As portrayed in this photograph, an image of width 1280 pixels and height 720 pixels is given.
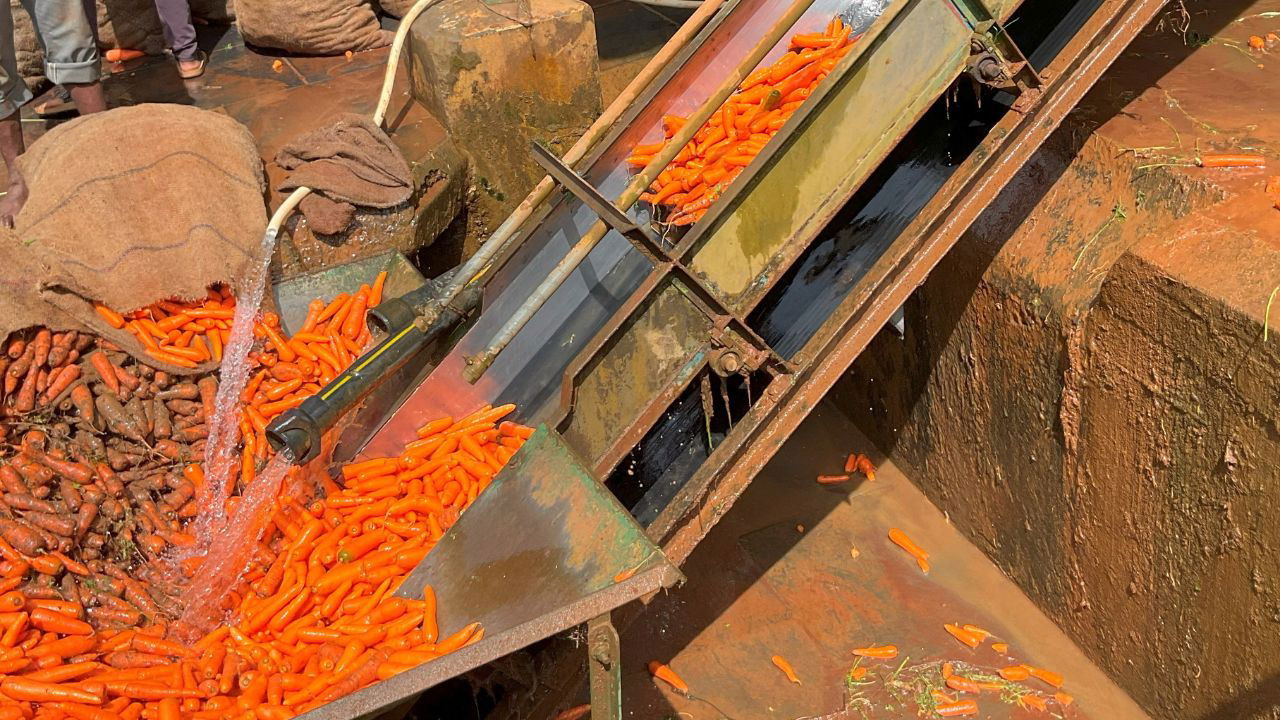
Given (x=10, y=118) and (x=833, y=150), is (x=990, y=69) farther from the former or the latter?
(x=10, y=118)

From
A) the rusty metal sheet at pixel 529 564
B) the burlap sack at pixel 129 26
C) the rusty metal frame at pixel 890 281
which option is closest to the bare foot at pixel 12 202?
the burlap sack at pixel 129 26

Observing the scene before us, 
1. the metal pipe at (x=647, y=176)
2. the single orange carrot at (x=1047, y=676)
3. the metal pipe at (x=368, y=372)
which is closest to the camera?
the metal pipe at (x=647, y=176)

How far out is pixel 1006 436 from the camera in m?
4.81

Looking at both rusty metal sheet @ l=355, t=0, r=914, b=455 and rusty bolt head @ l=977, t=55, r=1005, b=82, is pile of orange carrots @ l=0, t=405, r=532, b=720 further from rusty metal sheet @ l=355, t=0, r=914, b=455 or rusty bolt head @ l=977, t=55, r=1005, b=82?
rusty bolt head @ l=977, t=55, r=1005, b=82

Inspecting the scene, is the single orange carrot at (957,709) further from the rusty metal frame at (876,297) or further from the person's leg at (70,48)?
the person's leg at (70,48)

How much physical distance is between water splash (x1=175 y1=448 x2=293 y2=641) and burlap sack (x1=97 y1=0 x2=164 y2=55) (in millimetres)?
4305

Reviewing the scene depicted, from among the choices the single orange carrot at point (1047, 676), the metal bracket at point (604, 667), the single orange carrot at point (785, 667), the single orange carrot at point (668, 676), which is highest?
the metal bracket at point (604, 667)

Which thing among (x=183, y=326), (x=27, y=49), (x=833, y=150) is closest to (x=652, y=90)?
(x=833, y=150)

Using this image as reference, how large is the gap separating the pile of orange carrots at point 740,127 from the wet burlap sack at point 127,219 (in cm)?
211

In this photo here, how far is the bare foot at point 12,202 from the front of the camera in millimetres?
5012

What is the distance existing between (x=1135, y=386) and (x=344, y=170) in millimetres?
3934

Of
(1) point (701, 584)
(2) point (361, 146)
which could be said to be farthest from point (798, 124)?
(2) point (361, 146)

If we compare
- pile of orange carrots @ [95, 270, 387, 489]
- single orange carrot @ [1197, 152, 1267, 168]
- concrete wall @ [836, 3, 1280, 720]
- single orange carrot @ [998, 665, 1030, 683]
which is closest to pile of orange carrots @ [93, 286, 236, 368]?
pile of orange carrots @ [95, 270, 387, 489]

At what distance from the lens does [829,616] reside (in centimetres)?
489
